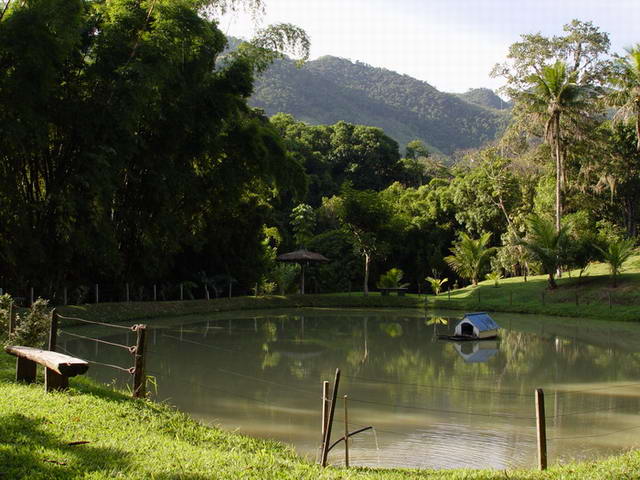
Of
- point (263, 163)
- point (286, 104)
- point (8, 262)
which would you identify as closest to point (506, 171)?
point (263, 163)

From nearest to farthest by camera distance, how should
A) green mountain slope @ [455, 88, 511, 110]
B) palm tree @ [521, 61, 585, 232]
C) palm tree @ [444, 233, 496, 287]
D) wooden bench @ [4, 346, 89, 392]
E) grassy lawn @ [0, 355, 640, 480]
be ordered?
grassy lawn @ [0, 355, 640, 480] < wooden bench @ [4, 346, 89, 392] < palm tree @ [521, 61, 585, 232] < palm tree @ [444, 233, 496, 287] < green mountain slope @ [455, 88, 511, 110]

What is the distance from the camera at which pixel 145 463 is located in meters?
4.48

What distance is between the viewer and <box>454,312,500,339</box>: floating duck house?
15.1 meters

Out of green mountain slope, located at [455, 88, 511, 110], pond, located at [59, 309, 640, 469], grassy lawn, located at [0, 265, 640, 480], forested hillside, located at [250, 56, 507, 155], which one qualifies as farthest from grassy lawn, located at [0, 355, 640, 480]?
green mountain slope, located at [455, 88, 511, 110]

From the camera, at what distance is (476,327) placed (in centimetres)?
1509

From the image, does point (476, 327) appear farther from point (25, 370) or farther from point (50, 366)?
point (50, 366)

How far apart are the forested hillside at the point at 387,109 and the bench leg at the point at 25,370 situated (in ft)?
255

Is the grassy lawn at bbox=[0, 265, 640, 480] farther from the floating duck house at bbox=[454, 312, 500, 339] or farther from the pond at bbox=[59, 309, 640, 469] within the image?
the floating duck house at bbox=[454, 312, 500, 339]

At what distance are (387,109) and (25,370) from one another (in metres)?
92.8

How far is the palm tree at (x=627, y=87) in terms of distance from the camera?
23453mm

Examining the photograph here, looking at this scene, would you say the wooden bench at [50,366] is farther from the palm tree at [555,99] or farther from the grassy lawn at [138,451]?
the palm tree at [555,99]

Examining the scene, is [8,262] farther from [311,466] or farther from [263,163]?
[311,466]

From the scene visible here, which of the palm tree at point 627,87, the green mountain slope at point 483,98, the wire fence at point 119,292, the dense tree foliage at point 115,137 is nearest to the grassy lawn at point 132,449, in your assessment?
the dense tree foliage at point 115,137

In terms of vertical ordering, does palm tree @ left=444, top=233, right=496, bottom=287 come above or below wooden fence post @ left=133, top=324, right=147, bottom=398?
above
